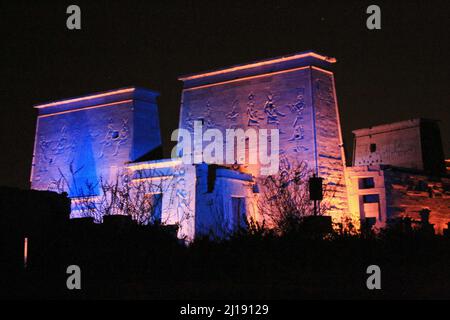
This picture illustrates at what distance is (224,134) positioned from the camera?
24.0 meters

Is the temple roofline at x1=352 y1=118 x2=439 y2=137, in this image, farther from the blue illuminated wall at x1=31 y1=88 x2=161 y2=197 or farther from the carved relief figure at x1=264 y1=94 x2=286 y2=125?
the blue illuminated wall at x1=31 y1=88 x2=161 y2=197

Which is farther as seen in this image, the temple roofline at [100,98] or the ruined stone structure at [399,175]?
the temple roofline at [100,98]

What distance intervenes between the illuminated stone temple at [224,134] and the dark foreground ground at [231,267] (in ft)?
22.4

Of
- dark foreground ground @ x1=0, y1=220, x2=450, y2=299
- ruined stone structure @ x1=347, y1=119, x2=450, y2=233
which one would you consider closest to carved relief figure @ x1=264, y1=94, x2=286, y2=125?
ruined stone structure @ x1=347, y1=119, x2=450, y2=233

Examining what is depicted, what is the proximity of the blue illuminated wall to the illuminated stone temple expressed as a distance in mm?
48

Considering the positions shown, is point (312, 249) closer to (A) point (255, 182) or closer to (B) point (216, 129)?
(A) point (255, 182)

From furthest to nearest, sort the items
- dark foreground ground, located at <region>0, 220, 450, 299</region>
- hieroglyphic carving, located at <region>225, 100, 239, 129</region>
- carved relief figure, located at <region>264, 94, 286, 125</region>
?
hieroglyphic carving, located at <region>225, 100, 239, 129</region> < carved relief figure, located at <region>264, 94, 286, 125</region> < dark foreground ground, located at <region>0, 220, 450, 299</region>

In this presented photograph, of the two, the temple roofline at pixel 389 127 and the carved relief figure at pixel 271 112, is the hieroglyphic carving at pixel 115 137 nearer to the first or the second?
the carved relief figure at pixel 271 112

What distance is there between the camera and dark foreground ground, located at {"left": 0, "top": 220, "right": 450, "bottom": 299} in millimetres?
10102

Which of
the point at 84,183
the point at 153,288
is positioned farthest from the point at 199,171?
the point at 153,288

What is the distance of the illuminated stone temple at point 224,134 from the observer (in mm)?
21656

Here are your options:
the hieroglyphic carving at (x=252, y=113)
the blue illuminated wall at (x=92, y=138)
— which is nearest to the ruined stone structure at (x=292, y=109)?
the hieroglyphic carving at (x=252, y=113)
